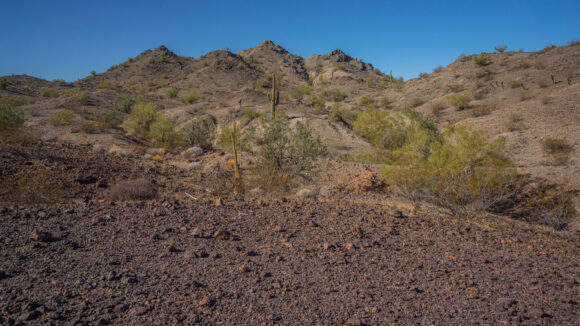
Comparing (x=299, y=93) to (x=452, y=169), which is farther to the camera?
(x=299, y=93)

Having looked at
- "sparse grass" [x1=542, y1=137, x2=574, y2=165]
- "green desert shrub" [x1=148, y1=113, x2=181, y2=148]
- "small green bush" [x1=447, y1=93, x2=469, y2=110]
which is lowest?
"sparse grass" [x1=542, y1=137, x2=574, y2=165]

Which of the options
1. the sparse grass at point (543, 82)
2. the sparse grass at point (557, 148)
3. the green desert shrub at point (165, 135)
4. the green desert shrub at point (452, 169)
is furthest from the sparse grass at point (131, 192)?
the sparse grass at point (543, 82)

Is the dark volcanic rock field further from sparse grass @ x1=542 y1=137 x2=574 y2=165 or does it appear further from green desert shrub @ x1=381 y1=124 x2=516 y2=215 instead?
sparse grass @ x1=542 y1=137 x2=574 y2=165

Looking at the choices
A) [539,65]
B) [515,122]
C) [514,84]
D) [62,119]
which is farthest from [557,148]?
[62,119]

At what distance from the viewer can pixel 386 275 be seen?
3482 millimetres

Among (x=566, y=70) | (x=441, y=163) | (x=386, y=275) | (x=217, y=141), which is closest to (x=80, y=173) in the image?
(x=386, y=275)

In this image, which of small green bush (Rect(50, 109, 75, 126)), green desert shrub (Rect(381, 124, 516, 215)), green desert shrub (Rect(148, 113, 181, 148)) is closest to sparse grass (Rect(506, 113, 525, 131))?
green desert shrub (Rect(381, 124, 516, 215))

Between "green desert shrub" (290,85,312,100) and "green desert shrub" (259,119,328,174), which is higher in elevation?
"green desert shrub" (290,85,312,100)

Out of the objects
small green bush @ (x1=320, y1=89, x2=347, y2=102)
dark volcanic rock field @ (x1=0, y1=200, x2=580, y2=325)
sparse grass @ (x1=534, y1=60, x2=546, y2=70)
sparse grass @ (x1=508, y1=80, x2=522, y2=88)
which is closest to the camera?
dark volcanic rock field @ (x1=0, y1=200, x2=580, y2=325)

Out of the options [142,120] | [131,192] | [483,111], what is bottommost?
[131,192]

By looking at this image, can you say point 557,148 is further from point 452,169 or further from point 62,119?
point 62,119

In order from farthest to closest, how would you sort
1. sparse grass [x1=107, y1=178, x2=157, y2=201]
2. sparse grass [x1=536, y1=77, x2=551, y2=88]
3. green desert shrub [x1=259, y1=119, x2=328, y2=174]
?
sparse grass [x1=536, y1=77, x2=551, y2=88]
green desert shrub [x1=259, y1=119, x2=328, y2=174]
sparse grass [x1=107, y1=178, x2=157, y2=201]

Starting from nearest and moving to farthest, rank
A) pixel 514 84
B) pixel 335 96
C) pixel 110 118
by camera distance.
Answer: pixel 110 118
pixel 514 84
pixel 335 96

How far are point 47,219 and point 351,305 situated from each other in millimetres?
4593
